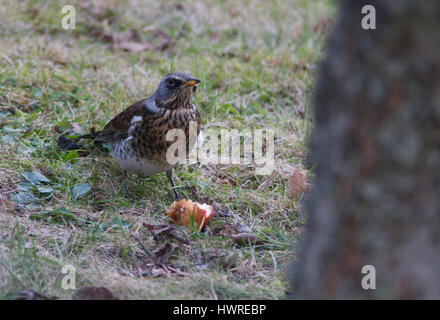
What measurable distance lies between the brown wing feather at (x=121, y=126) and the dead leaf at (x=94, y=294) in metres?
1.86

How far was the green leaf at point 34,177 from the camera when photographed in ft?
13.1

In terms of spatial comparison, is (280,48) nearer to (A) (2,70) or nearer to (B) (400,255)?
(A) (2,70)

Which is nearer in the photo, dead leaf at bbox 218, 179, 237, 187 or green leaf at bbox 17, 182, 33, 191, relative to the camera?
green leaf at bbox 17, 182, 33, 191

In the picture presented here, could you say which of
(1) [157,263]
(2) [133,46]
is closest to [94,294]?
(1) [157,263]

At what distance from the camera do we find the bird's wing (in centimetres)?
420

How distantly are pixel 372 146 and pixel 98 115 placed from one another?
3830 mm

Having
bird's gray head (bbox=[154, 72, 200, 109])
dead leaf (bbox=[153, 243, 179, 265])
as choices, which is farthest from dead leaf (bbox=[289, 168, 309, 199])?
dead leaf (bbox=[153, 243, 179, 265])

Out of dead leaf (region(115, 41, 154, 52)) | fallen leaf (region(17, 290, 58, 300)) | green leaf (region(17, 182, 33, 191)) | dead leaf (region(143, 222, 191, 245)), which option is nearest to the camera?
fallen leaf (region(17, 290, 58, 300))

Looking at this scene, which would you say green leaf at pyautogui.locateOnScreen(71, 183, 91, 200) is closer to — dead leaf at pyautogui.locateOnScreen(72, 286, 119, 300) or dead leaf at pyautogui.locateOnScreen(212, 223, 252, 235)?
dead leaf at pyautogui.locateOnScreen(212, 223, 252, 235)

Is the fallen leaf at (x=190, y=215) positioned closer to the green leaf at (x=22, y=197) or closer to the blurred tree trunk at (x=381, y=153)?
the green leaf at (x=22, y=197)

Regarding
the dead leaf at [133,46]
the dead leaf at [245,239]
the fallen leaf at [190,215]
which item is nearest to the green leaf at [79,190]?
the fallen leaf at [190,215]

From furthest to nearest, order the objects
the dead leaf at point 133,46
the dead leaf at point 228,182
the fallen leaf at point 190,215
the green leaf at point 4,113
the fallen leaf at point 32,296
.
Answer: the dead leaf at point 133,46
the green leaf at point 4,113
the dead leaf at point 228,182
the fallen leaf at point 190,215
the fallen leaf at point 32,296

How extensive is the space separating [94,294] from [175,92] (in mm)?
2012
